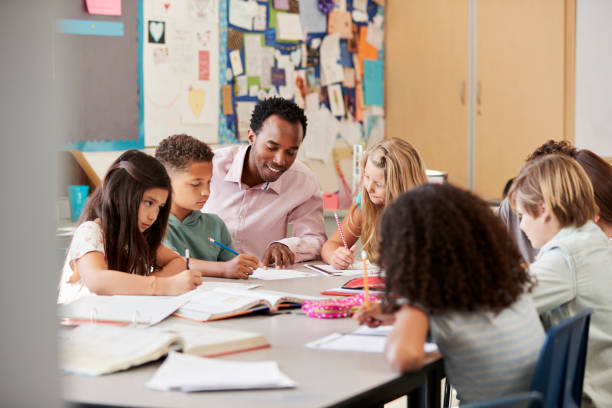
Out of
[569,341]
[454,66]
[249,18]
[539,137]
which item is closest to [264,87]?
[249,18]

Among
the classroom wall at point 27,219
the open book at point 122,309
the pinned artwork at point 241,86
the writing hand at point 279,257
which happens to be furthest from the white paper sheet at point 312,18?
the classroom wall at point 27,219

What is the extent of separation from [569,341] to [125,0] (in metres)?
2.73

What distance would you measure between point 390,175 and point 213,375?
1398 millimetres

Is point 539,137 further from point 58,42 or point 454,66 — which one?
point 58,42

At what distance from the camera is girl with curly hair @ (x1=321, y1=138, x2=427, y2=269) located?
235 cm

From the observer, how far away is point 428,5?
14.9 feet

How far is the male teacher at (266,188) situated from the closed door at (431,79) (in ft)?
6.40

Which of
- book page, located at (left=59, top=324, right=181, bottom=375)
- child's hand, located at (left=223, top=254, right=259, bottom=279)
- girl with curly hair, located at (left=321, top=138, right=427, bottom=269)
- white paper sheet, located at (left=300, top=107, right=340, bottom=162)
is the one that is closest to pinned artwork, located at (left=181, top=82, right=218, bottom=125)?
white paper sheet, located at (left=300, top=107, right=340, bottom=162)

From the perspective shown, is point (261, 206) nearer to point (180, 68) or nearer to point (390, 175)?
point (390, 175)

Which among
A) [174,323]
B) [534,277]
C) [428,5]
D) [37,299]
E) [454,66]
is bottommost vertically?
[174,323]

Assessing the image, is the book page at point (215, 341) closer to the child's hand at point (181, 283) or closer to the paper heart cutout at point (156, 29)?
the child's hand at point (181, 283)

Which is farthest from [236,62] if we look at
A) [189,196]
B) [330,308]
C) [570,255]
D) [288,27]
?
[570,255]

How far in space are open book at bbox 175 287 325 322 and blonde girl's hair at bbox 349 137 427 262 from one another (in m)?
0.68

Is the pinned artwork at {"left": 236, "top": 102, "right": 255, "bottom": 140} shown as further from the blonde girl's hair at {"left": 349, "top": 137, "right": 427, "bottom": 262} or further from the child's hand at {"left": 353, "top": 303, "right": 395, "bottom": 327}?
the child's hand at {"left": 353, "top": 303, "right": 395, "bottom": 327}
